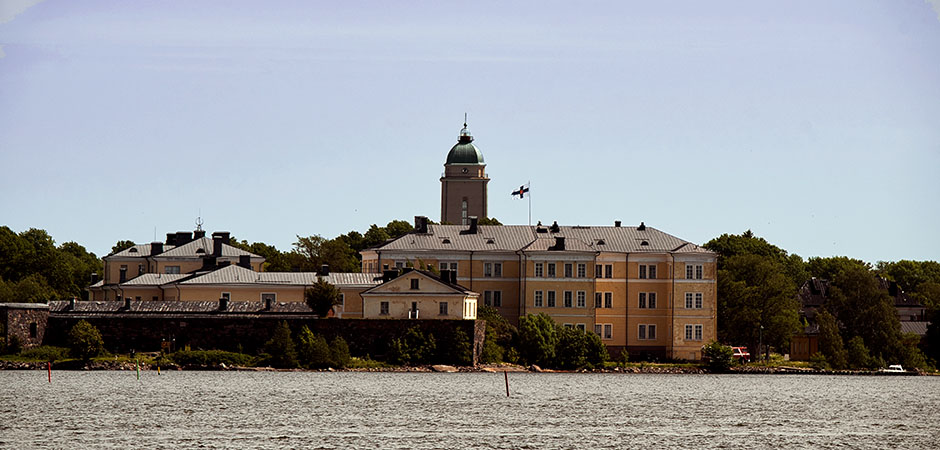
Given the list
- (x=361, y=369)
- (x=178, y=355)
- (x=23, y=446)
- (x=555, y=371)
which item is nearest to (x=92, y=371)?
(x=178, y=355)

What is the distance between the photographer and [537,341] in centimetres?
10388

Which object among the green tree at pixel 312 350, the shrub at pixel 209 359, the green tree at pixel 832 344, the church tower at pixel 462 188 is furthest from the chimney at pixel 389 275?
the church tower at pixel 462 188

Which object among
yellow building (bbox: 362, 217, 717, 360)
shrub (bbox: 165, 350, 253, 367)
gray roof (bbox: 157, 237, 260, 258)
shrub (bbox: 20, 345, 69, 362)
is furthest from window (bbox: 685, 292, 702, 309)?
shrub (bbox: 20, 345, 69, 362)

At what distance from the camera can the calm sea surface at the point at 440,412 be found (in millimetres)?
55094

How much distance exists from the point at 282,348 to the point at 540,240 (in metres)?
25.2

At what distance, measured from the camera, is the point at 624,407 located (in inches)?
2805

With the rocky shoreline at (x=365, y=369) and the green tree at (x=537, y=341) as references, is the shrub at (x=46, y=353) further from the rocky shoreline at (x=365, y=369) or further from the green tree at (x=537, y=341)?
the green tree at (x=537, y=341)

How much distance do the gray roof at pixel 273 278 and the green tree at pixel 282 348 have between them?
42.9 ft

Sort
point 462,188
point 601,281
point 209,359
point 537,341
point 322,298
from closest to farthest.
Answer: point 209,359, point 322,298, point 537,341, point 601,281, point 462,188

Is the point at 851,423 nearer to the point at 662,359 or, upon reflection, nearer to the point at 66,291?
the point at 662,359

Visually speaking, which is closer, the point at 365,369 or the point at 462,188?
the point at 365,369

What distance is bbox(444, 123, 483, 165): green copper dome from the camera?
196 meters

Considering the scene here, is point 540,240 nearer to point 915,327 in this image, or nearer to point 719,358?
point 719,358

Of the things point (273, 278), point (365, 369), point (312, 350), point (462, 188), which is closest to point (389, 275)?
point (365, 369)
